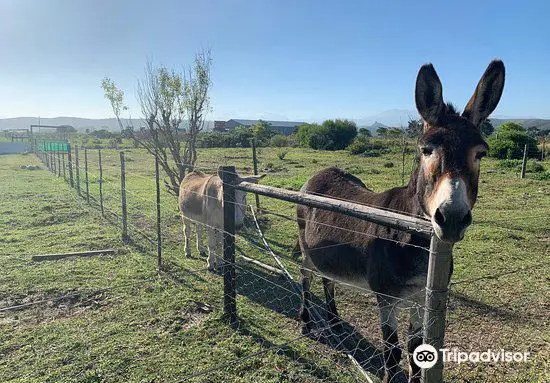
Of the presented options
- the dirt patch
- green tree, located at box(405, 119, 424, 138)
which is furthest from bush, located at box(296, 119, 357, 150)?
the dirt patch

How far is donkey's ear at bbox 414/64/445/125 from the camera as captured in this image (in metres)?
2.56

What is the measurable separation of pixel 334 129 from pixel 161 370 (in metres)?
43.6

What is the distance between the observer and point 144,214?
1071 cm

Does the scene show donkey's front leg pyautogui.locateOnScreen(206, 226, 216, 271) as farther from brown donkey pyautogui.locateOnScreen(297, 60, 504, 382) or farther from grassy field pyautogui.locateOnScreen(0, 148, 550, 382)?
brown donkey pyautogui.locateOnScreen(297, 60, 504, 382)

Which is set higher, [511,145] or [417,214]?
[511,145]

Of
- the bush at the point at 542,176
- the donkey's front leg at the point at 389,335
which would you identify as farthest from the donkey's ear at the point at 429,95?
the bush at the point at 542,176

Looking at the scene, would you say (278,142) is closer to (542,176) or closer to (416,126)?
(542,176)

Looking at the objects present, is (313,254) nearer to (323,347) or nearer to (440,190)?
(323,347)

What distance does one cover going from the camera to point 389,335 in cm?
329

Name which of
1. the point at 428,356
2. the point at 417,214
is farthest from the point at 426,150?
the point at 428,356

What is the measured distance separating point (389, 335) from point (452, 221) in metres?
1.81

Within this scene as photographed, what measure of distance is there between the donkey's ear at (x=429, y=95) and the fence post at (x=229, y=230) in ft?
8.41

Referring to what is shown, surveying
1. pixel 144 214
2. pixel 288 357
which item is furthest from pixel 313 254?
pixel 144 214

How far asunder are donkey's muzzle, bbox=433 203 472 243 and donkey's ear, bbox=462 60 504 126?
1.01 m
